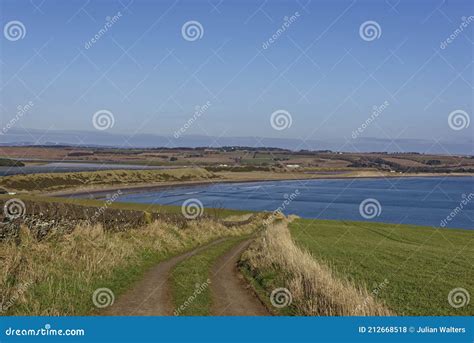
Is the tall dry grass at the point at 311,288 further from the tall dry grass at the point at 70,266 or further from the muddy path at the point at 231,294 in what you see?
the tall dry grass at the point at 70,266

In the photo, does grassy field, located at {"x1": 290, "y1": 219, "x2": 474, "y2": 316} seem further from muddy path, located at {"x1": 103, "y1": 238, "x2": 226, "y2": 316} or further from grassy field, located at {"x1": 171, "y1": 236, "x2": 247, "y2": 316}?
muddy path, located at {"x1": 103, "y1": 238, "x2": 226, "y2": 316}

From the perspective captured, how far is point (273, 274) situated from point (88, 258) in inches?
228

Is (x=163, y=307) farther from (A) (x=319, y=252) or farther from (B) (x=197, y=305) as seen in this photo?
(A) (x=319, y=252)

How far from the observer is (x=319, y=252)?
27062 millimetres

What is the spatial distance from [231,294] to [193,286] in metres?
1.16

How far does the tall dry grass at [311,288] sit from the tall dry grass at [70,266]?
436cm

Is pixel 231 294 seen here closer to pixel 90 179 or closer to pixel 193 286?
pixel 193 286

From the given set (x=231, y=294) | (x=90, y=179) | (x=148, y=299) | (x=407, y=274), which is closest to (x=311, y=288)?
(x=231, y=294)

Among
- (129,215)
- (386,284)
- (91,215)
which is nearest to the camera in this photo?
(386,284)

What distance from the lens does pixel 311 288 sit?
1272 cm

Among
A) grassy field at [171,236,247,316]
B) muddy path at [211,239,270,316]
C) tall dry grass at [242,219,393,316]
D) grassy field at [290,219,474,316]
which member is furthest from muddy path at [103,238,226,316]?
grassy field at [290,219,474,316]

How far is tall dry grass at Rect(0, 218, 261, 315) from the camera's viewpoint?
11258mm

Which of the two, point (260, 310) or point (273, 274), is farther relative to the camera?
point (273, 274)

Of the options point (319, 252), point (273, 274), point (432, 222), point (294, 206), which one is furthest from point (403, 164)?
point (273, 274)
